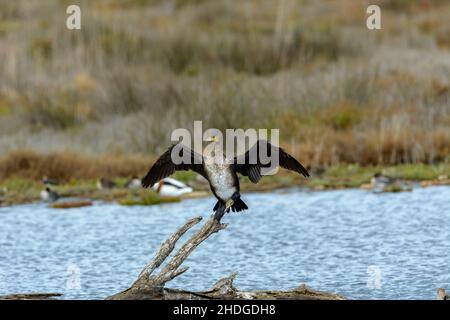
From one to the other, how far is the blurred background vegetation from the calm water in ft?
7.47

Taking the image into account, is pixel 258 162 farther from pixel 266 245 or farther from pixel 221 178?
pixel 266 245

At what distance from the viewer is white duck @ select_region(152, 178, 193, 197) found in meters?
16.5

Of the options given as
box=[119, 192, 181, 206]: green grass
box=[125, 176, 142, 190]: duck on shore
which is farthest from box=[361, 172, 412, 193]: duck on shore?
box=[125, 176, 142, 190]: duck on shore

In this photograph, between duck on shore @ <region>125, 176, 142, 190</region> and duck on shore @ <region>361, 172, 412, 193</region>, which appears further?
duck on shore @ <region>125, 176, 142, 190</region>

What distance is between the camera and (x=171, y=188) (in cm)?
1650

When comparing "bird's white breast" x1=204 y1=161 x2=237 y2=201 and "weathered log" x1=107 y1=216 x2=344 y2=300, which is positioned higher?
"bird's white breast" x1=204 y1=161 x2=237 y2=201

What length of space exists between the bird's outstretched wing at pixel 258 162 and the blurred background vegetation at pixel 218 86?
8717 millimetres

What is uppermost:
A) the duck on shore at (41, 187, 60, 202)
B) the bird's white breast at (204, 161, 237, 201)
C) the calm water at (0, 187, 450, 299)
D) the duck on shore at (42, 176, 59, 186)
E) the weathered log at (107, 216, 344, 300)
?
the bird's white breast at (204, 161, 237, 201)

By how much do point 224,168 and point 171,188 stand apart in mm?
7389

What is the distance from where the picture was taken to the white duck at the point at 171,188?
16469 millimetres

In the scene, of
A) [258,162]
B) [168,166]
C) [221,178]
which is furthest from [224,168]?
[168,166]

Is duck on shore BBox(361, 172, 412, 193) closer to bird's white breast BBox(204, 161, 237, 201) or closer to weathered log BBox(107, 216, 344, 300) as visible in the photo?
weathered log BBox(107, 216, 344, 300)

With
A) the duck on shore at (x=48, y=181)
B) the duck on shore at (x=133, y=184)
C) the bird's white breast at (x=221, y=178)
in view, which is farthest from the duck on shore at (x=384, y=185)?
the bird's white breast at (x=221, y=178)
